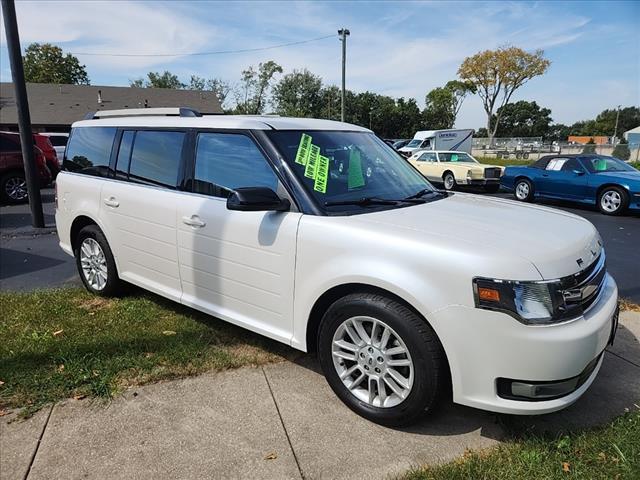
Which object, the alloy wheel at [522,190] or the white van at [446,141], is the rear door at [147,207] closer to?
the alloy wheel at [522,190]

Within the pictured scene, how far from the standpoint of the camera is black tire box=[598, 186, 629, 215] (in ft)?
36.1

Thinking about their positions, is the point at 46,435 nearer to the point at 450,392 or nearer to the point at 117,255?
the point at 117,255

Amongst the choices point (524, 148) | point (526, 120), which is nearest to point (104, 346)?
point (524, 148)

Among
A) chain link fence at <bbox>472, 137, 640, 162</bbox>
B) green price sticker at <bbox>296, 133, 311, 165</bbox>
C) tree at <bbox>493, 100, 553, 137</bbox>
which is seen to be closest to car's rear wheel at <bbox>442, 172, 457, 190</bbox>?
green price sticker at <bbox>296, 133, 311, 165</bbox>

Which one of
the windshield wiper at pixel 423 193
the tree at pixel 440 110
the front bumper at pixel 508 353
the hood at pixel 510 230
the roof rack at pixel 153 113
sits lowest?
the front bumper at pixel 508 353

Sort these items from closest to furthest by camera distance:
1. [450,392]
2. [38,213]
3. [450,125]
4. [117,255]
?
[450,392] → [117,255] → [38,213] → [450,125]

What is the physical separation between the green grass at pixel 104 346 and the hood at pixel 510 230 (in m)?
1.59

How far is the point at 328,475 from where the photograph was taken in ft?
8.21

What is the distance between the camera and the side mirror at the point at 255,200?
298 cm

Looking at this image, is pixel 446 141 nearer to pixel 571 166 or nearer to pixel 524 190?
pixel 524 190

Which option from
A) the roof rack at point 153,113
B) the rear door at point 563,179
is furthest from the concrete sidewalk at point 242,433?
the rear door at point 563,179

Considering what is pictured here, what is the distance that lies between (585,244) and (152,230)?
3193mm

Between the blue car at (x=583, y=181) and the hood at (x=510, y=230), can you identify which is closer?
the hood at (x=510, y=230)

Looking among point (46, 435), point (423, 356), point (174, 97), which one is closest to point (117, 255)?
point (46, 435)
